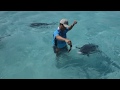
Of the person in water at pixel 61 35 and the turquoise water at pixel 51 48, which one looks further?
the turquoise water at pixel 51 48

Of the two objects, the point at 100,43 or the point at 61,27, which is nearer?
the point at 61,27

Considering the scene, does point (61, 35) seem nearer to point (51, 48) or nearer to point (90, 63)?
point (90, 63)

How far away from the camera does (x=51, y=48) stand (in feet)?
29.2

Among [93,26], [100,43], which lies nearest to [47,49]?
[100,43]

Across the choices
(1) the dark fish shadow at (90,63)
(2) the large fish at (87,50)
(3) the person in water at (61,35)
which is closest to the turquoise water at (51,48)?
(1) the dark fish shadow at (90,63)

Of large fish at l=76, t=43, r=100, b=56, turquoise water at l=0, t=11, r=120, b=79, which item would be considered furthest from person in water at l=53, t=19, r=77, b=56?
large fish at l=76, t=43, r=100, b=56

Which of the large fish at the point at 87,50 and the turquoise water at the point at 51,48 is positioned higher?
the large fish at the point at 87,50

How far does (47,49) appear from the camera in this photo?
8859 mm

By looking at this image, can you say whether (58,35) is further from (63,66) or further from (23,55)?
(23,55)

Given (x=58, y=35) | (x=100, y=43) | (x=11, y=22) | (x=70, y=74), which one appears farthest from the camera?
(x=11, y=22)

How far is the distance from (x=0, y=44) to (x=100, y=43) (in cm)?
486

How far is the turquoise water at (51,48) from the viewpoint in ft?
22.9

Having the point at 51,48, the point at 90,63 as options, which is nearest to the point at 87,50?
the point at 90,63

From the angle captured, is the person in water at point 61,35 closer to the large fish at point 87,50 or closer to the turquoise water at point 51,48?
the turquoise water at point 51,48
